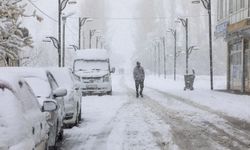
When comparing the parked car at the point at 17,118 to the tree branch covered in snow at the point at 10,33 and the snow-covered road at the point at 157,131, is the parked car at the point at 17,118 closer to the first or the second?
the snow-covered road at the point at 157,131

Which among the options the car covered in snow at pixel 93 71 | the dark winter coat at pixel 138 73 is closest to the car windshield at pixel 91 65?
the car covered in snow at pixel 93 71

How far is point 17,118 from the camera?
218 inches

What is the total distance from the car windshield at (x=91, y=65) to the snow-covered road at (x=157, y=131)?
39.6 feet

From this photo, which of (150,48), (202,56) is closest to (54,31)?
(150,48)

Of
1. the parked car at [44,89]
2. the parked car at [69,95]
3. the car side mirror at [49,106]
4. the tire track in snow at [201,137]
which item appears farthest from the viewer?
the parked car at [69,95]

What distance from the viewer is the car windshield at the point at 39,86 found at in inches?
414

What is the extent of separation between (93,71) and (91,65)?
0.62 metres

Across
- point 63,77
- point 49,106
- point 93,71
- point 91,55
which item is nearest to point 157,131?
point 63,77

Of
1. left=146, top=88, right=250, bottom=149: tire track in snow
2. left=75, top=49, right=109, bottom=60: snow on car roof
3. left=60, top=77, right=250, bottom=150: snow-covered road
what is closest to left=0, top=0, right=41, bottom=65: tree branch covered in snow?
left=60, top=77, right=250, bottom=150: snow-covered road

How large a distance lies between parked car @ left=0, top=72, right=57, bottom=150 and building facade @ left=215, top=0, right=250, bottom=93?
86.2 ft

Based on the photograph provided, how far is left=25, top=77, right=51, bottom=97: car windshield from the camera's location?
34.5 ft

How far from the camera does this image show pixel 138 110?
2120cm

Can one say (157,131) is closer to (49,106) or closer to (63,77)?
(63,77)

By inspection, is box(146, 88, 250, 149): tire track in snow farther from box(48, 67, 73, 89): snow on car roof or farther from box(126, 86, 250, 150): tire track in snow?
box(48, 67, 73, 89): snow on car roof
